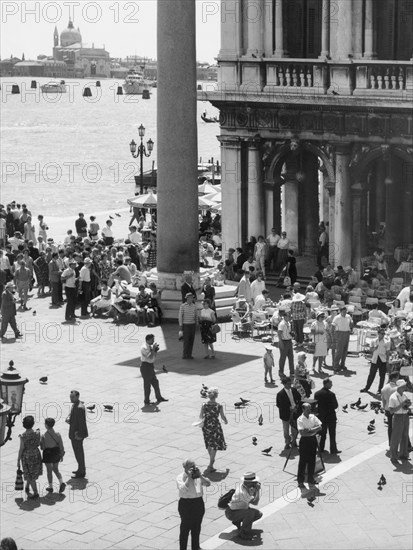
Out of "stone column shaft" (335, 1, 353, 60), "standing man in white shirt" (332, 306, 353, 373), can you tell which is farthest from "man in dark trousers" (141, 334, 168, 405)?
"stone column shaft" (335, 1, 353, 60)

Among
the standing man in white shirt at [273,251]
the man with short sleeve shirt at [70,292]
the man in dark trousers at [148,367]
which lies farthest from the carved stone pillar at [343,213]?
the man in dark trousers at [148,367]

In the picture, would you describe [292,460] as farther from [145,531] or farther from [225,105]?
[225,105]

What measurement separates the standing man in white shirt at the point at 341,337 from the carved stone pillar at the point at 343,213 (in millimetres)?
9577

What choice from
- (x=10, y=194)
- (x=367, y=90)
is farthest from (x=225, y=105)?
(x=10, y=194)

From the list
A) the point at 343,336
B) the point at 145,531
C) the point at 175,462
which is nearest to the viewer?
the point at 145,531

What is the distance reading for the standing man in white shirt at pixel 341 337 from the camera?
29.3 metres

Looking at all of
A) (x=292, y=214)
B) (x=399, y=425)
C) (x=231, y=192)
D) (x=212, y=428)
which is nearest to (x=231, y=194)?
(x=231, y=192)

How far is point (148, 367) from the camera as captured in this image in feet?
88.1

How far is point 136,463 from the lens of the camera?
24.0 metres

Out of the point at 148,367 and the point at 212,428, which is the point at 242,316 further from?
the point at 212,428

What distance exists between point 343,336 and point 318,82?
442 inches

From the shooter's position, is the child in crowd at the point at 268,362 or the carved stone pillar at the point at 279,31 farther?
the carved stone pillar at the point at 279,31

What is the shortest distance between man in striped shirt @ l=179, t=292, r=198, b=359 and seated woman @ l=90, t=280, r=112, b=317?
5093 mm

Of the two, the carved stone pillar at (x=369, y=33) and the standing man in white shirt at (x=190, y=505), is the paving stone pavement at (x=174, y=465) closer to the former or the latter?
the standing man in white shirt at (x=190, y=505)
